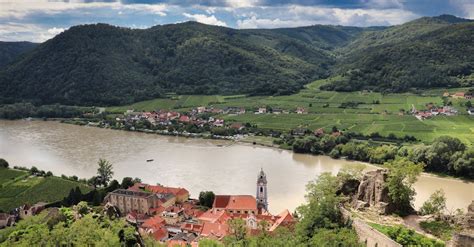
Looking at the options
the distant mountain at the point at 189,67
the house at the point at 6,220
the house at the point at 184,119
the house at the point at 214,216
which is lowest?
the house at the point at 6,220

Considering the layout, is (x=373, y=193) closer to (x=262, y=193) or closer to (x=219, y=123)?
(x=262, y=193)

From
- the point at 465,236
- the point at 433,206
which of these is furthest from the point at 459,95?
the point at 465,236

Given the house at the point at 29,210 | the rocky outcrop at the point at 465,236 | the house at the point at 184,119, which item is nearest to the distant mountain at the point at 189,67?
the house at the point at 184,119

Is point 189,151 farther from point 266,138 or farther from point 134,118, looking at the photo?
point 134,118

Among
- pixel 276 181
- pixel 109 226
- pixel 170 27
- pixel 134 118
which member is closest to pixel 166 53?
pixel 170 27

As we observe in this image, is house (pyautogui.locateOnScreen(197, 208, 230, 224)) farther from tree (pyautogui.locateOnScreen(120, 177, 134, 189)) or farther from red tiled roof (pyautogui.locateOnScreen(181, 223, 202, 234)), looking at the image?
tree (pyautogui.locateOnScreen(120, 177, 134, 189))

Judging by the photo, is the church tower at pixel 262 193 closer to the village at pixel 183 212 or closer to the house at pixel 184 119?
the village at pixel 183 212
